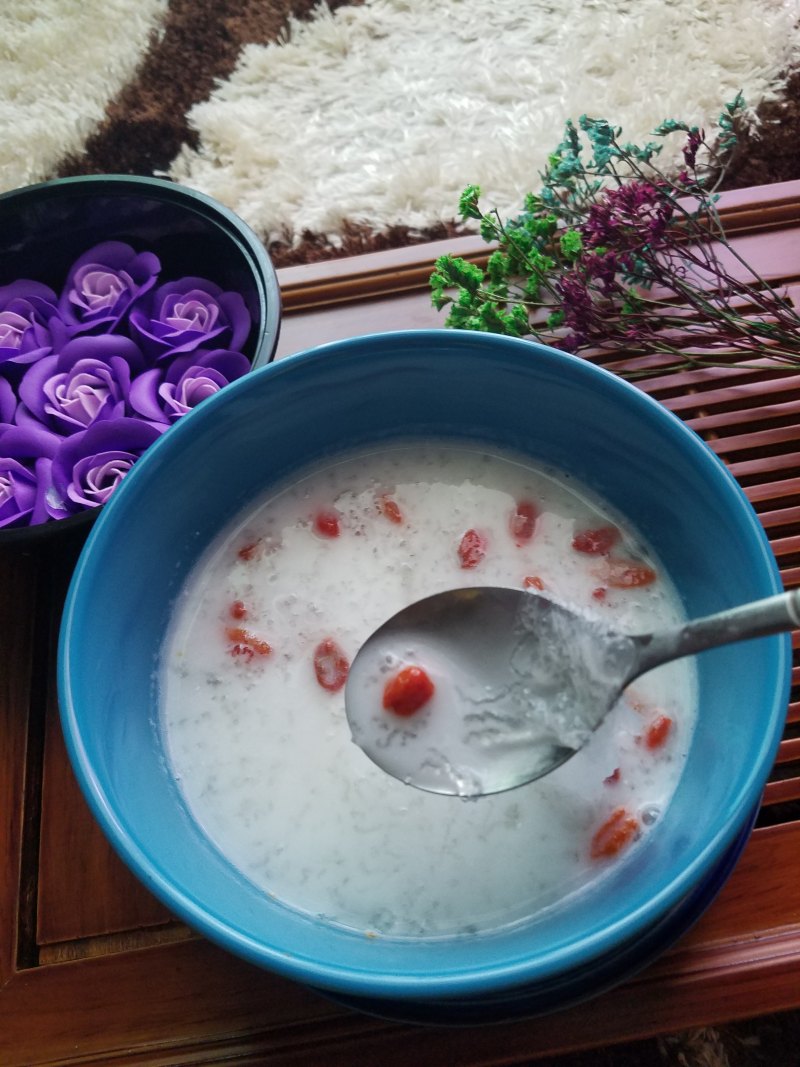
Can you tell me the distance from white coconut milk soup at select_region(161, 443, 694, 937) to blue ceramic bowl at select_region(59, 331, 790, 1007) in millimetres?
21

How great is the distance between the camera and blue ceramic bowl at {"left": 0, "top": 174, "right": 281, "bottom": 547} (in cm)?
92

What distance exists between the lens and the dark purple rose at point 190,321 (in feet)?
3.01

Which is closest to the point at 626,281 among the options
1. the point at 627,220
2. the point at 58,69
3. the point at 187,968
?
the point at 627,220

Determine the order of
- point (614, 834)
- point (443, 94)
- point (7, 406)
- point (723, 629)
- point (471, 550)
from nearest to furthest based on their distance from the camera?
point (723, 629) < point (614, 834) < point (471, 550) < point (7, 406) < point (443, 94)

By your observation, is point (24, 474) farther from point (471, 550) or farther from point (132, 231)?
point (471, 550)

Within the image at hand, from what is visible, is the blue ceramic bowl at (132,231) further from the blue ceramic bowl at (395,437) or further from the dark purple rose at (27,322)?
the blue ceramic bowl at (395,437)

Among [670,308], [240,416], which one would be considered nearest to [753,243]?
[670,308]

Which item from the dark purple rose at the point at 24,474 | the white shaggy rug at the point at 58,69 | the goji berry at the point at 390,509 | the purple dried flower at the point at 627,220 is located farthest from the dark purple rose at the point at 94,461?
the white shaggy rug at the point at 58,69

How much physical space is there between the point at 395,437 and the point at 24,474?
36 centimetres

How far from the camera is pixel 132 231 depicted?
0.98 m

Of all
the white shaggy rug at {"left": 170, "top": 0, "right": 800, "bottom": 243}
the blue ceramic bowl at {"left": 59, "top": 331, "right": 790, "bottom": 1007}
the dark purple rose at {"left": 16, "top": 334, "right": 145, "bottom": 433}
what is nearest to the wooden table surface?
the blue ceramic bowl at {"left": 59, "top": 331, "right": 790, "bottom": 1007}

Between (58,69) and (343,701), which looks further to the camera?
(58,69)

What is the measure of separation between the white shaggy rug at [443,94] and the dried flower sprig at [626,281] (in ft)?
1.00

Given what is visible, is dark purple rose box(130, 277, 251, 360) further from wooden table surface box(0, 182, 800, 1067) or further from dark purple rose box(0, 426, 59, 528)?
wooden table surface box(0, 182, 800, 1067)
